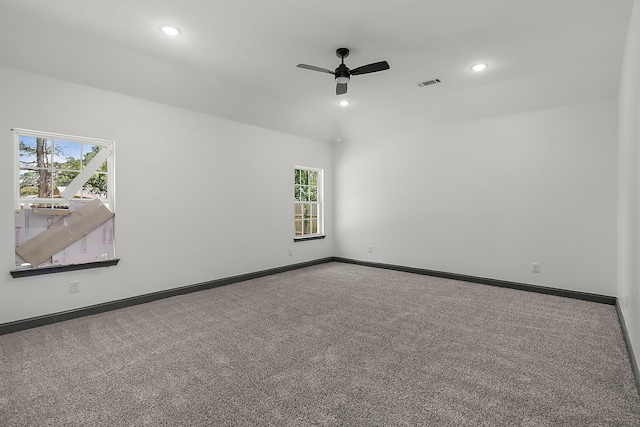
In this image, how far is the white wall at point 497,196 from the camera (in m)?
4.16

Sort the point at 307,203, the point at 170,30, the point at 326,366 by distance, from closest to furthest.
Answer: the point at 326,366, the point at 170,30, the point at 307,203

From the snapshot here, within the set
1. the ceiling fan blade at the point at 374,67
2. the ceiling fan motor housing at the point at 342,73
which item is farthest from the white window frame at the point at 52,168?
the ceiling fan blade at the point at 374,67

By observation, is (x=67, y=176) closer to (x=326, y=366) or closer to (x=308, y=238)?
(x=326, y=366)

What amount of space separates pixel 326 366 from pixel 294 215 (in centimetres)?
398

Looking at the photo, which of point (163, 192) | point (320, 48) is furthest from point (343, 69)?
point (163, 192)

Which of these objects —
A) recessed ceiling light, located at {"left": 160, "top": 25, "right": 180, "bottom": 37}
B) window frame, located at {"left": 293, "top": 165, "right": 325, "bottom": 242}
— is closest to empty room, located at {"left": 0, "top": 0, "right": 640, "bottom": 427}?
recessed ceiling light, located at {"left": 160, "top": 25, "right": 180, "bottom": 37}

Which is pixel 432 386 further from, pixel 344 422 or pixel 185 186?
pixel 185 186

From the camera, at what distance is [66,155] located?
3617mm

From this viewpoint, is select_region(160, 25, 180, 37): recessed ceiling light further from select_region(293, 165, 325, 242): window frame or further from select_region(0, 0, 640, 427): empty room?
select_region(293, 165, 325, 242): window frame

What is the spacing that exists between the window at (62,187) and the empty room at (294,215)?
0.02 m

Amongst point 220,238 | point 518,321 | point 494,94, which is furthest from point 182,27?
point 518,321

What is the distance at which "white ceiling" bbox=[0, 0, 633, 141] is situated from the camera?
2.71 m

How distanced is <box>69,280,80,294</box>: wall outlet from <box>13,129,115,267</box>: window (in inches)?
8.9

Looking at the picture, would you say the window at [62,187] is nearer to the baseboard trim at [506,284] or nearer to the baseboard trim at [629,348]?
the baseboard trim at [506,284]
